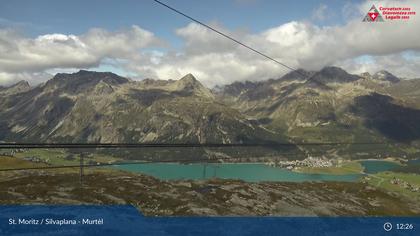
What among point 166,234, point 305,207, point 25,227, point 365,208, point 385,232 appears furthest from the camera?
point 365,208

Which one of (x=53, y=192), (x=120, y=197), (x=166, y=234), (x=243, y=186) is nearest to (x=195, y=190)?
(x=243, y=186)

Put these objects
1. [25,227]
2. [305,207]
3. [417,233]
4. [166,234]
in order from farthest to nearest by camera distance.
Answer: [305,207]
[417,233]
[166,234]
[25,227]

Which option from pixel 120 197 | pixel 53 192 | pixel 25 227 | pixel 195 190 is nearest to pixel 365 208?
pixel 195 190

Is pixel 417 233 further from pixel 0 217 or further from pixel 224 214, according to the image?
pixel 0 217

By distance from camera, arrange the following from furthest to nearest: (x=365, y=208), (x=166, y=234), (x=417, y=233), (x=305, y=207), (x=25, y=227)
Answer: (x=365, y=208), (x=305, y=207), (x=417, y=233), (x=166, y=234), (x=25, y=227)

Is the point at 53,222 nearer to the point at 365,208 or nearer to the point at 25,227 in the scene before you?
the point at 25,227

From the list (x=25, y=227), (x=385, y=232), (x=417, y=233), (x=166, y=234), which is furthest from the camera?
(x=385, y=232)

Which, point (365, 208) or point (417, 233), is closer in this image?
point (417, 233)

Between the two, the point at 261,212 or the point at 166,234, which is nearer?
the point at 166,234

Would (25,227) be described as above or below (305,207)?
above
